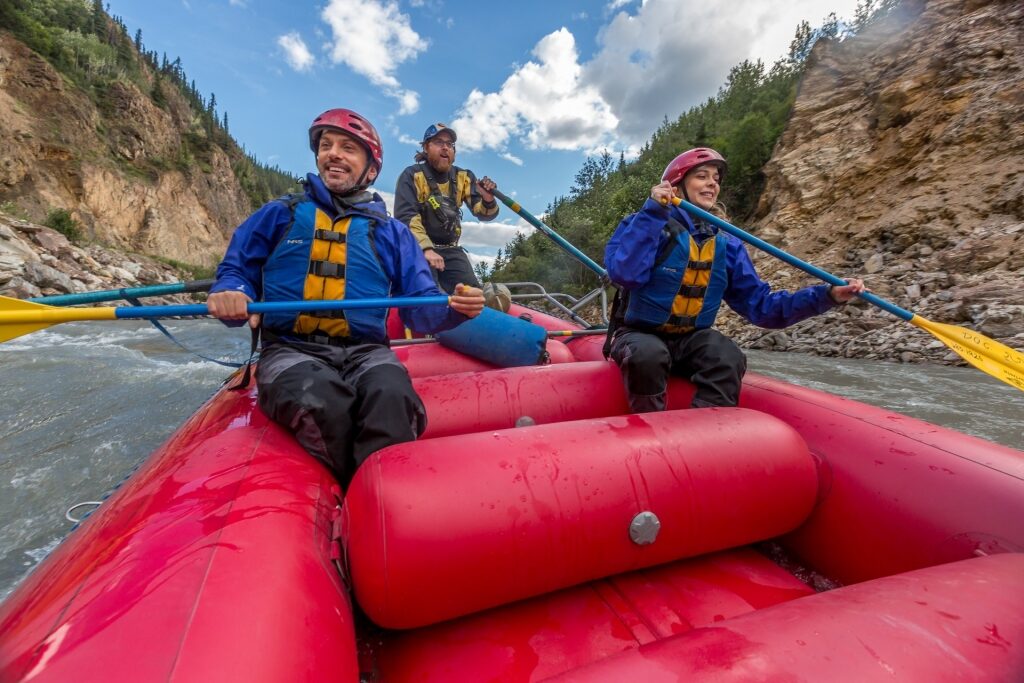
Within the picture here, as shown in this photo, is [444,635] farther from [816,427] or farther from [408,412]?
[816,427]

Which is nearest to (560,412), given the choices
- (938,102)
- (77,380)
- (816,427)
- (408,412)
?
(408,412)

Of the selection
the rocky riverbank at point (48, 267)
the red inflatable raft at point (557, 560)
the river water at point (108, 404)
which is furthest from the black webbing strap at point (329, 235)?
the rocky riverbank at point (48, 267)

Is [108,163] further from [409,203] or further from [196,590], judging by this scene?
[196,590]

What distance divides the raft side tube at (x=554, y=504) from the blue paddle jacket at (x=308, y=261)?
2.83 feet

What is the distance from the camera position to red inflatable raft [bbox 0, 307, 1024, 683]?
0.74 metres

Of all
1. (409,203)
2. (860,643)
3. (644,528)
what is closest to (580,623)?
(644,528)

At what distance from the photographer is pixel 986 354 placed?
2.28m

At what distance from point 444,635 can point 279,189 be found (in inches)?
3202

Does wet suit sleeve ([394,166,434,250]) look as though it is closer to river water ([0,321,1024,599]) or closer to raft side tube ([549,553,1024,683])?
river water ([0,321,1024,599])

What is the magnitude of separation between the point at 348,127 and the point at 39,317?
4.46 ft

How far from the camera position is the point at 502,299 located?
2.12 m

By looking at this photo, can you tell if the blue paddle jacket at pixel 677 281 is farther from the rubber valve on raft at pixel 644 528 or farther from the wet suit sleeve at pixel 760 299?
the rubber valve on raft at pixel 644 528

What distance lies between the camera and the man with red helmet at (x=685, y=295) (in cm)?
206

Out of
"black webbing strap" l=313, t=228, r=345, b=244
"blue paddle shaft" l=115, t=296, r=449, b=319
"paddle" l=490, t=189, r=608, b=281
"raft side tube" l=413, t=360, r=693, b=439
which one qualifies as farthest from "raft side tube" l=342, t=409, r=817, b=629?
"paddle" l=490, t=189, r=608, b=281
